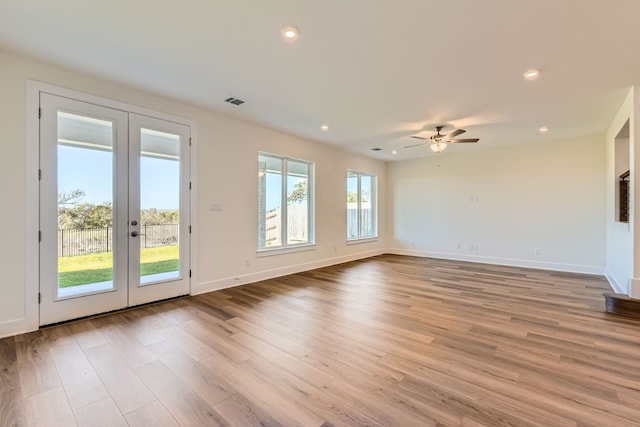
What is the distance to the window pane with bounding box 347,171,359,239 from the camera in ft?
25.2

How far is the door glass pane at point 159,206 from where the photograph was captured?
12.6 ft

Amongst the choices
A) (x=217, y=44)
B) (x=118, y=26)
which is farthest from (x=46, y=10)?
(x=217, y=44)

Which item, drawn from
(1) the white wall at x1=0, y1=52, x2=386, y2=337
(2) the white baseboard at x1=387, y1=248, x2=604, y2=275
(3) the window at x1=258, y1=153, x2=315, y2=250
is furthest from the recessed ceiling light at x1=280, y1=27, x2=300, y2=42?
(2) the white baseboard at x1=387, y1=248, x2=604, y2=275

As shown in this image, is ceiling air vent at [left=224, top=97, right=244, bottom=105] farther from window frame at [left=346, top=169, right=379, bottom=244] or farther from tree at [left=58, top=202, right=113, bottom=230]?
window frame at [left=346, top=169, right=379, bottom=244]

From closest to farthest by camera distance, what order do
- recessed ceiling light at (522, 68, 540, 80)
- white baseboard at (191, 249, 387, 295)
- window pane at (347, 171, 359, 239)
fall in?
recessed ceiling light at (522, 68, 540, 80)
white baseboard at (191, 249, 387, 295)
window pane at (347, 171, 359, 239)

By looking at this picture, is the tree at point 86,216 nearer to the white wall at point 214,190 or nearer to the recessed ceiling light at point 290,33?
the white wall at point 214,190

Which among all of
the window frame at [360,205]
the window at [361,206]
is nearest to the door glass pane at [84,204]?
the window frame at [360,205]

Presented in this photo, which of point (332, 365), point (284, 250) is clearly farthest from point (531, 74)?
point (284, 250)

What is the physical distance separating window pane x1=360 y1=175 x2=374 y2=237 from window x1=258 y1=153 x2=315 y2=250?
7.37ft

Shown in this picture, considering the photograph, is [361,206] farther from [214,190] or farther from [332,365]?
[332,365]

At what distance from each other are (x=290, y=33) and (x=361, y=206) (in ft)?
19.7

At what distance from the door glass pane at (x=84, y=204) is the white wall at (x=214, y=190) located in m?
0.28

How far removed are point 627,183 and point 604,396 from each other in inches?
158

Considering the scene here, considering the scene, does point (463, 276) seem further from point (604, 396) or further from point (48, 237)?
point (48, 237)
